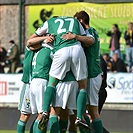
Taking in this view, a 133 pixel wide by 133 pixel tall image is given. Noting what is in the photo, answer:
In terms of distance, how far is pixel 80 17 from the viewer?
34.1ft

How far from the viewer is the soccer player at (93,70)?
10.2 m

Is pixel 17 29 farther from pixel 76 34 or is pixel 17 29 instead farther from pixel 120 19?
pixel 76 34

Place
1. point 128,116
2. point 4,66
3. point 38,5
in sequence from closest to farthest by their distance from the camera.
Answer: point 128,116
point 4,66
point 38,5

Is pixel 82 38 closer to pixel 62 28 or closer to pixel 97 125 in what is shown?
pixel 62 28

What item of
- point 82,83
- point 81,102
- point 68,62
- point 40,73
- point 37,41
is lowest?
point 81,102

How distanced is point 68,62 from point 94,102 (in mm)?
1213

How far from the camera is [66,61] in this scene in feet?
31.7

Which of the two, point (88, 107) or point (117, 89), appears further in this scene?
point (117, 89)

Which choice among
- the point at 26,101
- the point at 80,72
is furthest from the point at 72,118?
the point at 80,72

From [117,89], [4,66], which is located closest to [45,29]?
[117,89]

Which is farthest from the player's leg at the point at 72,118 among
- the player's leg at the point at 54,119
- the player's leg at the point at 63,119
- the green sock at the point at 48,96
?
the green sock at the point at 48,96

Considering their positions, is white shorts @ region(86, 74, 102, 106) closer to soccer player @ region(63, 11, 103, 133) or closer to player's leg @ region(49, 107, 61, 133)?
soccer player @ region(63, 11, 103, 133)

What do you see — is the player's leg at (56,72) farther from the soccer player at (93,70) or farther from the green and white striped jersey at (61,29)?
the soccer player at (93,70)

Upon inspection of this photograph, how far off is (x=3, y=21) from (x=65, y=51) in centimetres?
1638
